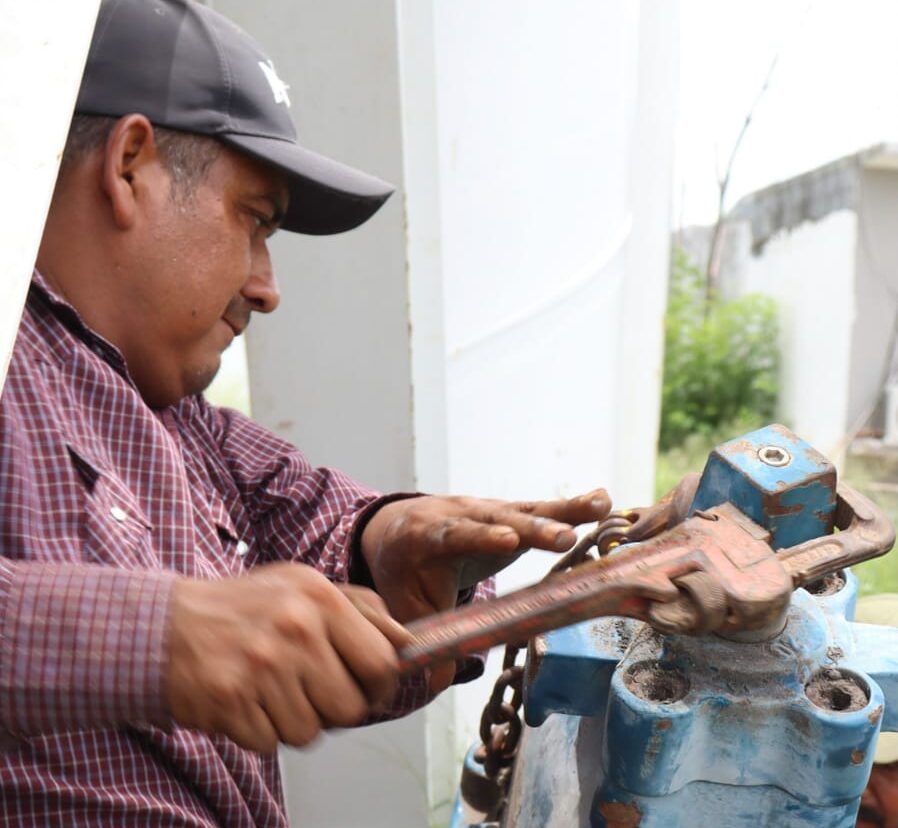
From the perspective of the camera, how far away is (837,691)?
2.23 ft

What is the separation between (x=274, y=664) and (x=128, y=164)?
2.19 ft

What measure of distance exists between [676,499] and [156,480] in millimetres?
524

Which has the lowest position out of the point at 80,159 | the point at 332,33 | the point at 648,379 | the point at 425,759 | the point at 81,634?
the point at 425,759

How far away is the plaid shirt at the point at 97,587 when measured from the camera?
0.61 meters

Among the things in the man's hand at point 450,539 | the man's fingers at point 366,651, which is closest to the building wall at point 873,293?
the man's hand at point 450,539

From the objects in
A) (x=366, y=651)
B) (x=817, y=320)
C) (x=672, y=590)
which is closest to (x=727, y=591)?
(x=672, y=590)

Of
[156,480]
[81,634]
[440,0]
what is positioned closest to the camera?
[81,634]

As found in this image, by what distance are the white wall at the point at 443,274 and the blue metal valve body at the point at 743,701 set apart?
96 cm

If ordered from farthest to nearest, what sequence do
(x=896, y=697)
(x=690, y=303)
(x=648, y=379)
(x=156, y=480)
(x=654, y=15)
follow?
1. (x=690, y=303)
2. (x=648, y=379)
3. (x=654, y=15)
4. (x=156, y=480)
5. (x=896, y=697)

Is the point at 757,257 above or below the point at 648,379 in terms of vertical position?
below

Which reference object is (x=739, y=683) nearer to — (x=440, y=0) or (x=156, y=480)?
(x=156, y=480)

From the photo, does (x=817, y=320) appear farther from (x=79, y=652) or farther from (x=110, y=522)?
(x=79, y=652)

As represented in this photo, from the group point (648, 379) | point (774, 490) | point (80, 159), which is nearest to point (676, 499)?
point (774, 490)

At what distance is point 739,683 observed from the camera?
0.69m
